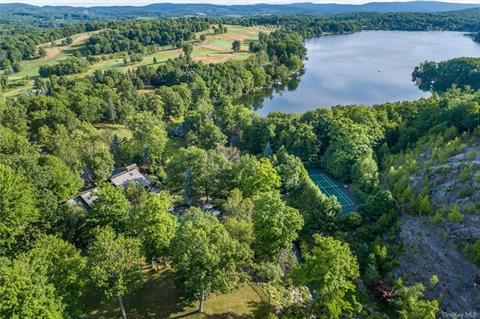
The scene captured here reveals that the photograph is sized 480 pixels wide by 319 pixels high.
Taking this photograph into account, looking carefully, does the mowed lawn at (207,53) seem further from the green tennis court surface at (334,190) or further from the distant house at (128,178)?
the green tennis court surface at (334,190)

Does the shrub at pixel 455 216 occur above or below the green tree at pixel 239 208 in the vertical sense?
below

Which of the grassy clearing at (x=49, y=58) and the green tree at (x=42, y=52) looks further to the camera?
the green tree at (x=42, y=52)

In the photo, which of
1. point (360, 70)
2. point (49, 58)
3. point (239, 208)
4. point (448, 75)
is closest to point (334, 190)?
point (239, 208)

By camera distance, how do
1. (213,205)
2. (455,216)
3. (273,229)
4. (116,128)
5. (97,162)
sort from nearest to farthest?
(273,229) < (455,216) < (213,205) < (97,162) < (116,128)

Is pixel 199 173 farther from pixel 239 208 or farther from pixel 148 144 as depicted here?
pixel 148 144

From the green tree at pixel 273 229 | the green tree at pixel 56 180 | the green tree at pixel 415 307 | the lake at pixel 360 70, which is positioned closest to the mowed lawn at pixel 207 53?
the lake at pixel 360 70
